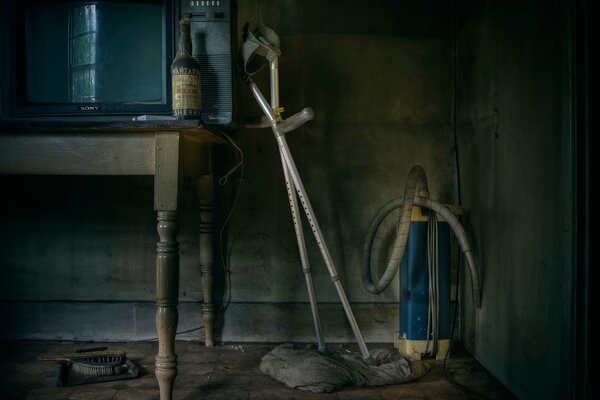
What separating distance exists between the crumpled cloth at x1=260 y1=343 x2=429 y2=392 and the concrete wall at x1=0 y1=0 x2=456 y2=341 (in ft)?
1.26

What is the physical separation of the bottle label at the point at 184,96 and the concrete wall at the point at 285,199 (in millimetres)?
895

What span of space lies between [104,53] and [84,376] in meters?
1.40

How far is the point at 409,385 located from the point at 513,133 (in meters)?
1.14

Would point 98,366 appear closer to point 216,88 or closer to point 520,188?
point 216,88

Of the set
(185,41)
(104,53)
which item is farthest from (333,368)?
(104,53)

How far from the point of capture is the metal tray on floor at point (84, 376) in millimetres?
2328

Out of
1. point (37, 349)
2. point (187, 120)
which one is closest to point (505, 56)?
point (187, 120)

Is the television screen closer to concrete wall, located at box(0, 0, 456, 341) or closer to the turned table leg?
the turned table leg

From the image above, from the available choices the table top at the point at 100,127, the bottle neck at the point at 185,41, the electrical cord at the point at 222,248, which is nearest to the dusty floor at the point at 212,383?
the electrical cord at the point at 222,248

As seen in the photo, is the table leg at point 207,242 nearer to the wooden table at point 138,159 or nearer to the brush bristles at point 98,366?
the brush bristles at point 98,366

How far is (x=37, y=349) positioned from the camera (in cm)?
284

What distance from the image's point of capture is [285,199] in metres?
3.00

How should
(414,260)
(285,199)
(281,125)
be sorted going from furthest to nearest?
(285,199)
(414,260)
(281,125)

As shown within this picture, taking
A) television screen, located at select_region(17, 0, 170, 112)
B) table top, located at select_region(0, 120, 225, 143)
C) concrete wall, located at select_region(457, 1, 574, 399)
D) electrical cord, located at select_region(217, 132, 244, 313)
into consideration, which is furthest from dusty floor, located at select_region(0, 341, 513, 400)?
television screen, located at select_region(17, 0, 170, 112)
